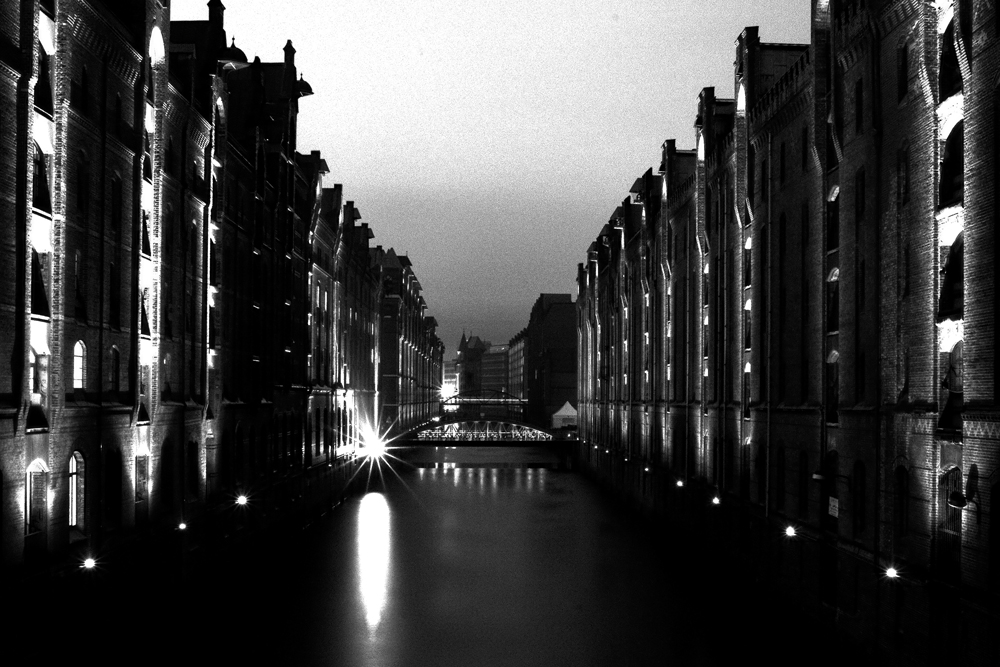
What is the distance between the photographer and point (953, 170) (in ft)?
69.1

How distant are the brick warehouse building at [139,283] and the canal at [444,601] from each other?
2.11 metres

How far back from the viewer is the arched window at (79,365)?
25.4 m

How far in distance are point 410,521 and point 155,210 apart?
29.0 m

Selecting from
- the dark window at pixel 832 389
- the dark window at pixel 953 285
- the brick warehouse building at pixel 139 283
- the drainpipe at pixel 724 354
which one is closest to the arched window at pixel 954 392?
the dark window at pixel 953 285

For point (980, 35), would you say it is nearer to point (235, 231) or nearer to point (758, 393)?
point (758, 393)

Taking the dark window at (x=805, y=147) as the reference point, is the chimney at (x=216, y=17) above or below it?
above

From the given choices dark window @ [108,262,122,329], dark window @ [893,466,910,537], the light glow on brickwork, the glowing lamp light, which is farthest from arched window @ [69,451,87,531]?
the glowing lamp light

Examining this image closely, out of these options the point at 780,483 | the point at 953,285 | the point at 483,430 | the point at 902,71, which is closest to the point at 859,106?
the point at 902,71

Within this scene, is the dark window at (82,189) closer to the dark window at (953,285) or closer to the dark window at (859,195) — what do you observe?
the dark window at (859,195)

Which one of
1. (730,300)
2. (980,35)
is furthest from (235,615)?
(980,35)

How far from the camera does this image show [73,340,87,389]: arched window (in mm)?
25406

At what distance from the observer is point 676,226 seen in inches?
2062

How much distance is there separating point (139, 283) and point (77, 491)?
7.04 metres

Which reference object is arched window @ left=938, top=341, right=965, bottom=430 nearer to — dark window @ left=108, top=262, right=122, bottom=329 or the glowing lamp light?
dark window @ left=108, top=262, right=122, bottom=329
